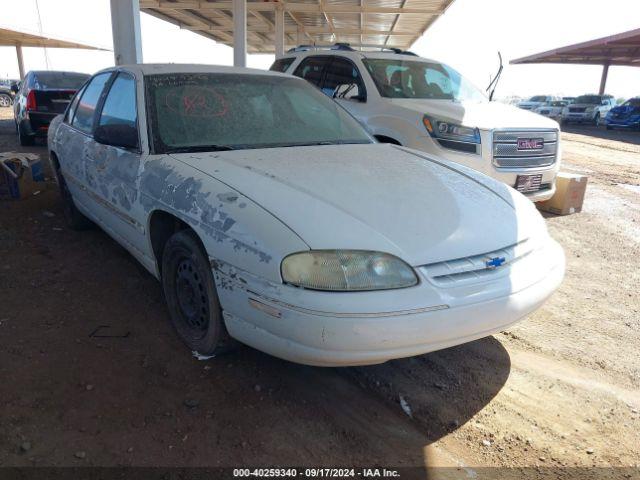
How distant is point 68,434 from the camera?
2047mm

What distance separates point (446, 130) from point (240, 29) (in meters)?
10.1

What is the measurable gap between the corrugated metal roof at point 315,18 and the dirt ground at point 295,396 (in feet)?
32.7

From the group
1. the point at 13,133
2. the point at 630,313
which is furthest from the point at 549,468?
the point at 13,133

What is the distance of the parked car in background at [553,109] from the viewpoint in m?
28.7

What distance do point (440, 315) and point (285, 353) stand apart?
2.24ft

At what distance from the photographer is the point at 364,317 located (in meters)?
1.87

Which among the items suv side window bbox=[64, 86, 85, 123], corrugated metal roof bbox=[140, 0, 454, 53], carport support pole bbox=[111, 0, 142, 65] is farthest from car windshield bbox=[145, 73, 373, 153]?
corrugated metal roof bbox=[140, 0, 454, 53]

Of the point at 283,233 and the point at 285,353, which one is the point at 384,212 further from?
the point at 285,353

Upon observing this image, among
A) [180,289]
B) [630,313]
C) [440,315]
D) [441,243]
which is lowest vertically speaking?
[630,313]

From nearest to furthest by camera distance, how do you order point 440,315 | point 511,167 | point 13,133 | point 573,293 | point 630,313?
point 440,315 → point 630,313 → point 573,293 → point 511,167 → point 13,133

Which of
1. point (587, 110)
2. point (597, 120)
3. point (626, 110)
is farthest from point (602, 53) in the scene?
point (626, 110)

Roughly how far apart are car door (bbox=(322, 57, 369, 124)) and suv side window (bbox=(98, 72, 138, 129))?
285 centimetres

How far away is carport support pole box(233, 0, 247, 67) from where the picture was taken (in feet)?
42.7

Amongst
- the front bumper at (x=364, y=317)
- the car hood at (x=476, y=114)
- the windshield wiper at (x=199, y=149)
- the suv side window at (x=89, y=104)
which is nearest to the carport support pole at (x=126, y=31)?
the suv side window at (x=89, y=104)
